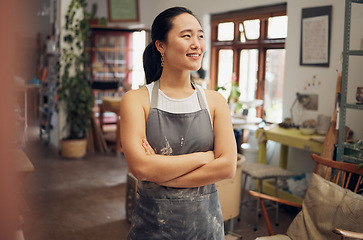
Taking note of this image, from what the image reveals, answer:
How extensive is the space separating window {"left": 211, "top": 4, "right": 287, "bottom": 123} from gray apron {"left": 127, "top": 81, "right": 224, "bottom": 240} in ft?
12.8

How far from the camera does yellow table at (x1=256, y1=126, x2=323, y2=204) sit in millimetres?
3980

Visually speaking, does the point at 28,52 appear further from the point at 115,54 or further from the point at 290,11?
the point at 115,54

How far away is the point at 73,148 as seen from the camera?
6.14 meters

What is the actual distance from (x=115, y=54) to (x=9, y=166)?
8354 mm

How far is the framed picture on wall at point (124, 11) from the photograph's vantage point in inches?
281

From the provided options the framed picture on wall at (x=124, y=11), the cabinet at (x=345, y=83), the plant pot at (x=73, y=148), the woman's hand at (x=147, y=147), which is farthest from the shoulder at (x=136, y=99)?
the framed picture on wall at (x=124, y=11)

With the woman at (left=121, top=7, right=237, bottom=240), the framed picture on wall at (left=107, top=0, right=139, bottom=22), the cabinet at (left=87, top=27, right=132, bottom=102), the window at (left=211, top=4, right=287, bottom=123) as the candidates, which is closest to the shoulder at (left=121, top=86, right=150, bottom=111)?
the woman at (left=121, top=7, right=237, bottom=240)

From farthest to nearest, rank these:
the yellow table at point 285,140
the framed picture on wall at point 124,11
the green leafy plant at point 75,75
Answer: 1. the framed picture on wall at point 124,11
2. the green leafy plant at point 75,75
3. the yellow table at point 285,140

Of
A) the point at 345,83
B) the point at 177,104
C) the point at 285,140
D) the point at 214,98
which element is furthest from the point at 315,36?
the point at 177,104

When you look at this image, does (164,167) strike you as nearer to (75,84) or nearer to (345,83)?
(345,83)

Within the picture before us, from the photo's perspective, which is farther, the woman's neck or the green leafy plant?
the green leafy plant

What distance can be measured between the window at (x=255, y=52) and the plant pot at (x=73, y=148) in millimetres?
2448

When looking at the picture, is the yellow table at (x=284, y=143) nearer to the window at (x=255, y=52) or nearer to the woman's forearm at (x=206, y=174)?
the window at (x=255, y=52)

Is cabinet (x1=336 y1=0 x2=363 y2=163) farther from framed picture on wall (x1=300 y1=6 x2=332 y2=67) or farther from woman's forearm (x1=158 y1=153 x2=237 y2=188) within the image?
woman's forearm (x1=158 y1=153 x2=237 y2=188)
